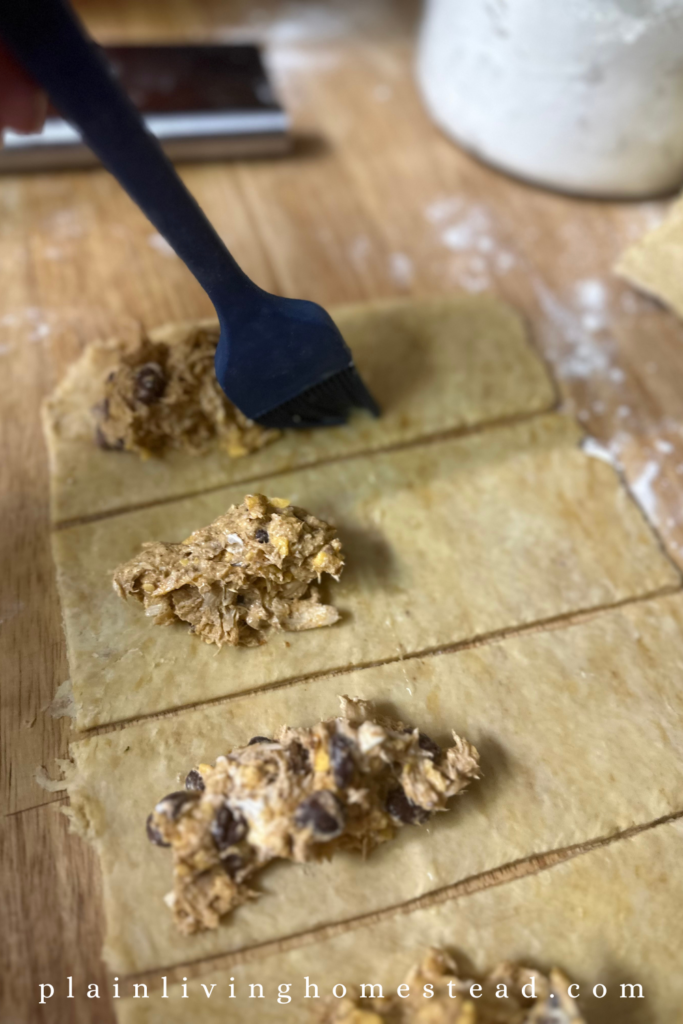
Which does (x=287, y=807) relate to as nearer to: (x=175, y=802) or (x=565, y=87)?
(x=175, y=802)

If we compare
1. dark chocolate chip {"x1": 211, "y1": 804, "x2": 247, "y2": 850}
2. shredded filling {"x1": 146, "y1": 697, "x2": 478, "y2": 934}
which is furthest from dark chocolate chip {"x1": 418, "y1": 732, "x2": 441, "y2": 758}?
dark chocolate chip {"x1": 211, "y1": 804, "x2": 247, "y2": 850}

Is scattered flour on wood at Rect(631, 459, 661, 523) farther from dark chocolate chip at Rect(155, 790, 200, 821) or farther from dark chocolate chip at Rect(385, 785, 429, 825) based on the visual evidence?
dark chocolate chip at Rect(155, 790, 200, 821)

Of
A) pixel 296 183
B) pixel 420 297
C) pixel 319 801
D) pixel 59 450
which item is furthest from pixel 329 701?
pixel 296 183

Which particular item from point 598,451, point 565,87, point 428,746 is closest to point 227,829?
point 428,746

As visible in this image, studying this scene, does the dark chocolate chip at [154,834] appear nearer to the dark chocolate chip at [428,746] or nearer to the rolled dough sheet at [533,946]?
the rolled dough sheet at [533,946]

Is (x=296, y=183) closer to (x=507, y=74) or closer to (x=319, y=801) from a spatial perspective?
(x=507, y=74)

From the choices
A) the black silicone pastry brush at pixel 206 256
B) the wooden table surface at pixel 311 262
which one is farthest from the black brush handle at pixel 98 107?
the wooden table surface at pixel 311 262

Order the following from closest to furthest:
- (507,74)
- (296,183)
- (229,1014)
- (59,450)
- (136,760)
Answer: (229,1014)
(136,760)
(59,450)
(507,74)
(296,183)
